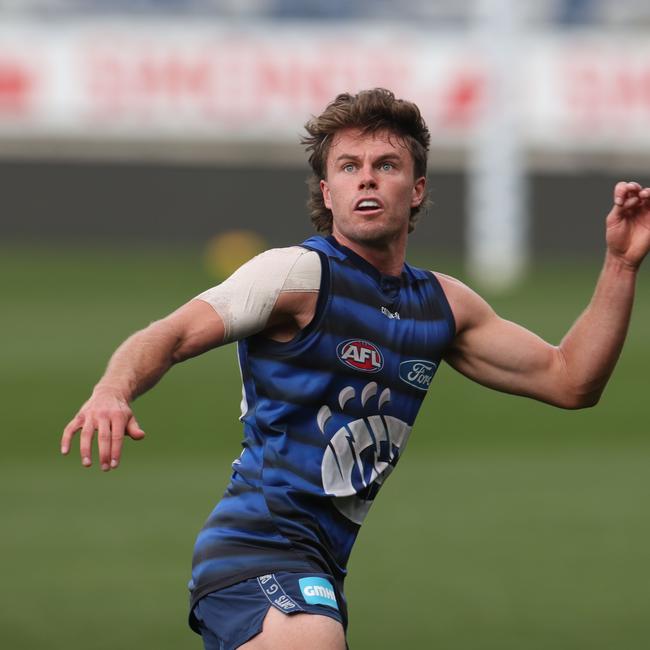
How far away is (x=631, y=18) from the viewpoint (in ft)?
105

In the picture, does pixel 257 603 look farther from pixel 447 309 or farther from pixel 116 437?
pixel 447 309

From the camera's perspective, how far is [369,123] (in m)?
5.05

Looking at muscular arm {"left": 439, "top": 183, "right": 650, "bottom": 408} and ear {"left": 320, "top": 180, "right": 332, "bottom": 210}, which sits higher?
ear {"left": 320, "top": 180, "right": 332, "bottom": 210}

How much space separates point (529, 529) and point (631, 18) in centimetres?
2353

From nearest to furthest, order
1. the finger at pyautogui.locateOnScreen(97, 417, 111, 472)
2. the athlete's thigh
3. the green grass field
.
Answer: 1. the finger at pyautogui.locateOnScreen(97, 417, 111, 472)
2. the athlete's thigh
3. the green grass field

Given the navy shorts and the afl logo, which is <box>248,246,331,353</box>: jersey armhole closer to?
the afl logo

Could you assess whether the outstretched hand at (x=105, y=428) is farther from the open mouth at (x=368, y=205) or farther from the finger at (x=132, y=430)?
the open mouth at (x=368, y=205)

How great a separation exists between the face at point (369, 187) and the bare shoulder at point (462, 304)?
0.28 meters

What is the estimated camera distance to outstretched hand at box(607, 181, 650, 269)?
206 inches

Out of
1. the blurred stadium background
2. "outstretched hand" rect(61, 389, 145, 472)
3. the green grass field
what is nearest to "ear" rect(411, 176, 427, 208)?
"outstretched hand" rect(61, 389, 145, 472)

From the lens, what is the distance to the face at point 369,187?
4.93 m

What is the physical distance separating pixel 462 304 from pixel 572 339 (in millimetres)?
404

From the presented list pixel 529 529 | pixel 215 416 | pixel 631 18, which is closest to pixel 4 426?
pixel 215 416

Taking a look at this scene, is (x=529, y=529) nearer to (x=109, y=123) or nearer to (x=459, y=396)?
(x=459, y=396)
